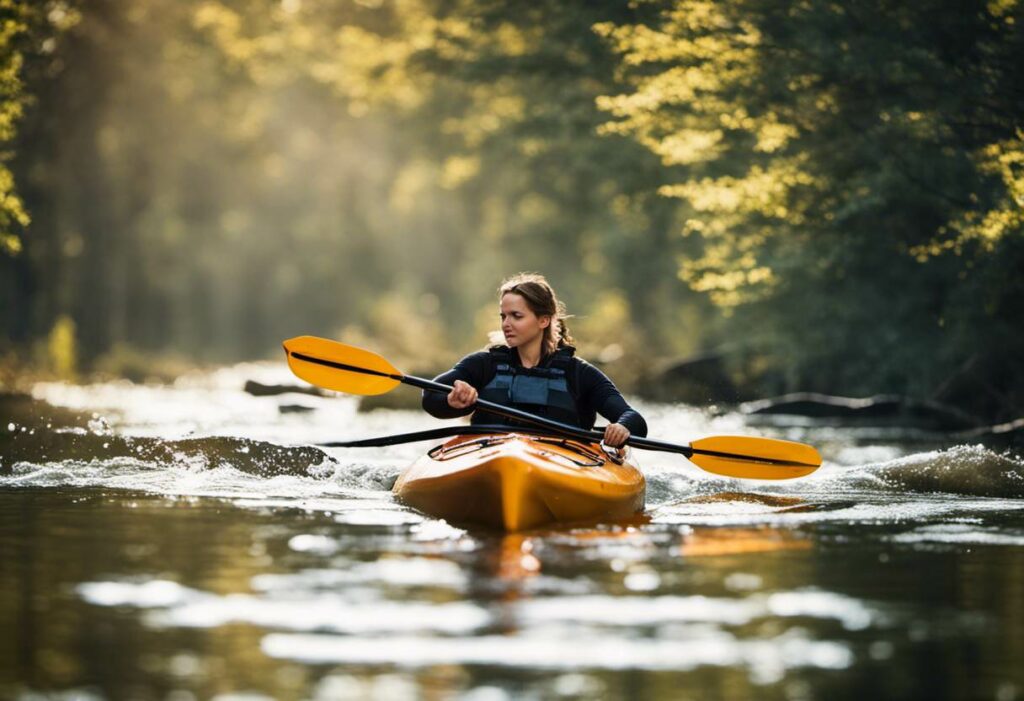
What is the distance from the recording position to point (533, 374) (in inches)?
334

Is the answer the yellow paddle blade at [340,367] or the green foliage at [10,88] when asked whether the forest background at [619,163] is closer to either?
the green foliage at [10,88]

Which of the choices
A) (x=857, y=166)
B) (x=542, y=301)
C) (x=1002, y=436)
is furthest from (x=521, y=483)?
(x=857, y=166)

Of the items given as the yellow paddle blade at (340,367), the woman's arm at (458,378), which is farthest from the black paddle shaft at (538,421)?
the yellow paddle blade at (340,367)

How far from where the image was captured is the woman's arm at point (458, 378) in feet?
27.1

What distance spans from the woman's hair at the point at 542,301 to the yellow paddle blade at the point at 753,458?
3.77 feet

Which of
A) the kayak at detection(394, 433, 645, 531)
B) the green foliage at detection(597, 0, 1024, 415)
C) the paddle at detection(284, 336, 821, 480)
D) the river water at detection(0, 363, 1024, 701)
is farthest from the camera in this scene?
the green foliage at detection(597, 0, 1024, 415)

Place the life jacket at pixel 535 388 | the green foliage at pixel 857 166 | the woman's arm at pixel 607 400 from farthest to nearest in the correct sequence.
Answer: the green foliage at pixel 857 166 → the life jacket at pixel 535 388 → the woman's arm at pixel 607 400

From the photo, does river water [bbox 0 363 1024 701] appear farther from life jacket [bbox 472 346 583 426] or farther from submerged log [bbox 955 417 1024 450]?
submerged log [bbox 955 417 1024 450]

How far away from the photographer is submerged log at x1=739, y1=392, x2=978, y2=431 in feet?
49.2

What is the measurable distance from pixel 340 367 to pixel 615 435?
7.12 feet

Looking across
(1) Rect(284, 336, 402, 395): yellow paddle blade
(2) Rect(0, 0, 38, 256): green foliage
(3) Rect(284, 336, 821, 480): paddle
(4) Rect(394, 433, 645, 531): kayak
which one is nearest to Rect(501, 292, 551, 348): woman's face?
(4) Rect(394, 433, 645, 531): kayak

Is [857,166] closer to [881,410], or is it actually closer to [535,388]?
[881,410]

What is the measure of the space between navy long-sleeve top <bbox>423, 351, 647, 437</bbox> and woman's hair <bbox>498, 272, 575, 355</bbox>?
0.32ft

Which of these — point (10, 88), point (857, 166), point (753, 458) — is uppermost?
point (10, 88)
